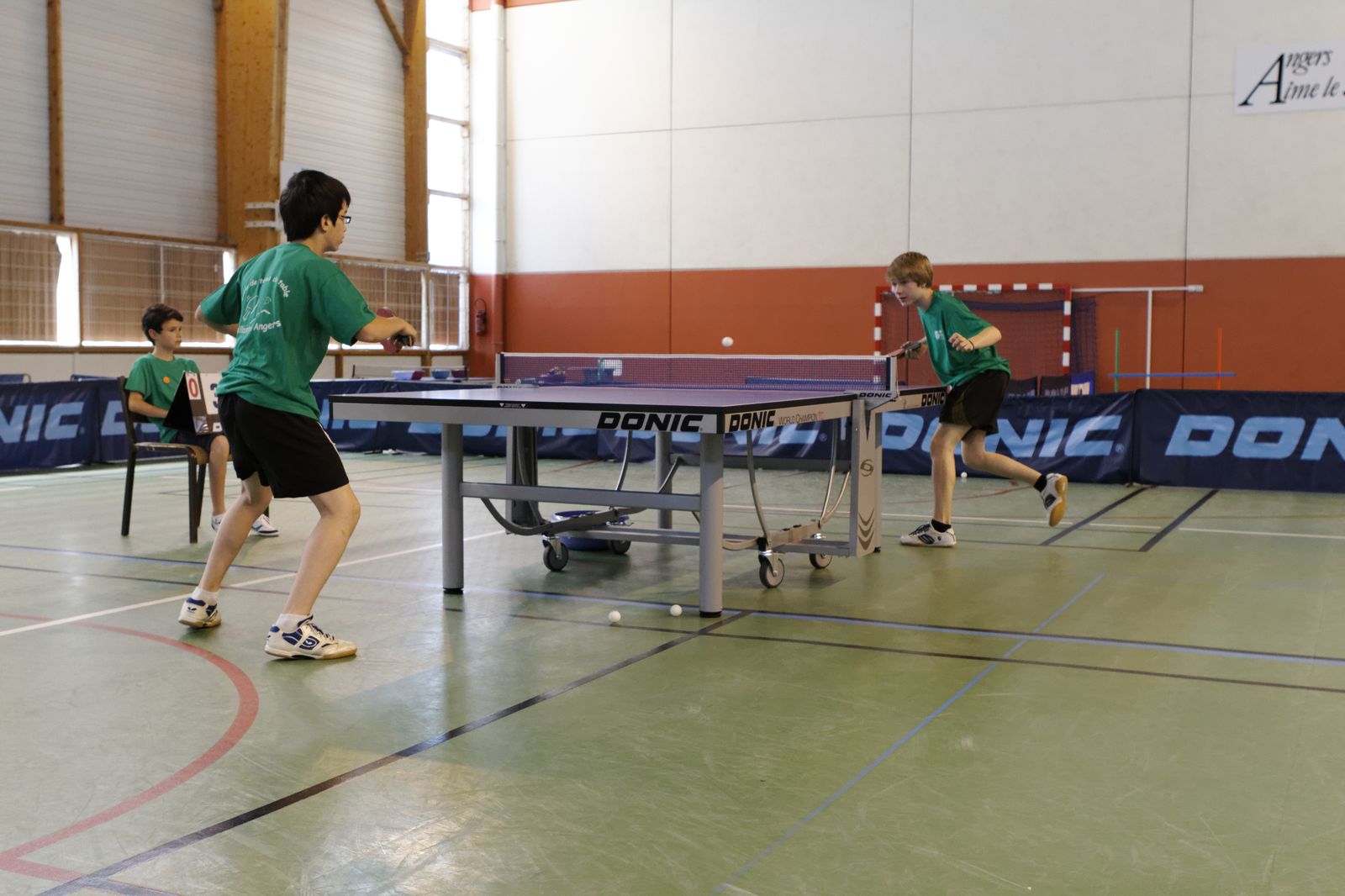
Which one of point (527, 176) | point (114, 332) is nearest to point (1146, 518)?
point (114, 332)

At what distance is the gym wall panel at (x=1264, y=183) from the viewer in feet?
55.9

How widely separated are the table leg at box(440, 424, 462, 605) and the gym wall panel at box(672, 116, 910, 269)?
1410cm

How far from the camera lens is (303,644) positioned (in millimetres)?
5012

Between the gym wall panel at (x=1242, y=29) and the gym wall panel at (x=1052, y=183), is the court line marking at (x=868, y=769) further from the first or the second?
the gym wall panel at (x=1242, y=29)

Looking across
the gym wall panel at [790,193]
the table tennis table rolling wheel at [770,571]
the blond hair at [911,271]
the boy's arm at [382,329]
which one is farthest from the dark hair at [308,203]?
the gym wall panel at [790,193]

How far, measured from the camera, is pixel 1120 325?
1842 centimetres

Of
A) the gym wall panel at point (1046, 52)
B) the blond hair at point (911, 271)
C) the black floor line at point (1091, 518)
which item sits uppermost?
the gym wall panel at point (1046, 52)

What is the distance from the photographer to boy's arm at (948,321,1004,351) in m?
7.52

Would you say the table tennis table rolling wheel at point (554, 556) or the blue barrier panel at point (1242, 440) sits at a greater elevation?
the blue barrier panel at point (1242, 440)

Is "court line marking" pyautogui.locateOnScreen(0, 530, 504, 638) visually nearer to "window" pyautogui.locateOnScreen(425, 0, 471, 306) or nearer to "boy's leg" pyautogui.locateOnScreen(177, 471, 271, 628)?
"boy's leg" pyautogui.locateOnScreen(177, 471, 271, 628)

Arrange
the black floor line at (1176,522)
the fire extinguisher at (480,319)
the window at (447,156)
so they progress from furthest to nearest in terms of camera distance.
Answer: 1. the fire extinguisher at (480,319)
2. the window at (447,156)
3. the black floor line at (1176,522)

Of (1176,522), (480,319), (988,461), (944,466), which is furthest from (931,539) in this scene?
(480,319)

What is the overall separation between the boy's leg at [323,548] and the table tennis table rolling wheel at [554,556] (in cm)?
229

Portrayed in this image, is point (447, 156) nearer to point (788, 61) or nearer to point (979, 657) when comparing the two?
point (788, 61)
